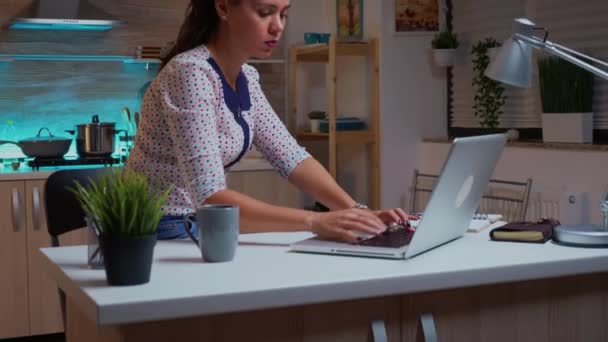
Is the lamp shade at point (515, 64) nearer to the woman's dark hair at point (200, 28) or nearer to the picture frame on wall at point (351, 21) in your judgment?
the woman's dark hair at point (200, 28)

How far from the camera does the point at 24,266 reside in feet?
13.8

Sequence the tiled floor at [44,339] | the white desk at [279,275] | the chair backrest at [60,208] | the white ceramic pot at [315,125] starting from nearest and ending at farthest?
the white desk at [279,275] → the chair backrest at [60,208] → the tiled floor at [44,339] → the white ceramic pot at [315,125]

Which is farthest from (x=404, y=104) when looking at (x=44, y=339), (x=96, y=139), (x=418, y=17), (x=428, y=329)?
(x=428, y=329)

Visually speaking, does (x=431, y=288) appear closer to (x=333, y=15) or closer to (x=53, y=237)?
(x=53, y=237)

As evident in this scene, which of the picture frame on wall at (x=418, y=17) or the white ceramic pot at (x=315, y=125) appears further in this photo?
the white ceramic pot at (x=315, y=125)

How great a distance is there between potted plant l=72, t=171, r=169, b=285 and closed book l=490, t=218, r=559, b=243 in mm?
832

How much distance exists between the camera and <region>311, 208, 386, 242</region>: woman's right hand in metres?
1.78

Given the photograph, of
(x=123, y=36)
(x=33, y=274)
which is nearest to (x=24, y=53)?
(x=123, y=36)

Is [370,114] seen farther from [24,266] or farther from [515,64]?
[515,64]

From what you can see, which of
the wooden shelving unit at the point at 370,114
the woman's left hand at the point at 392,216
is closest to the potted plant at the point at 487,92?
the wooden shelving unit at the point at 370,114

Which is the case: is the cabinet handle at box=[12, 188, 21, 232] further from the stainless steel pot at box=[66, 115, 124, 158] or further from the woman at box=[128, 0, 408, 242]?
the woman at box=[128, 0, 408, 242]

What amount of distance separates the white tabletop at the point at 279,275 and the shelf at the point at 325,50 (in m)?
2.87

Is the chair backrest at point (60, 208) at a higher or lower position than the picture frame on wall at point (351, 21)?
lower

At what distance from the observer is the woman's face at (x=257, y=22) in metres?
2.04
